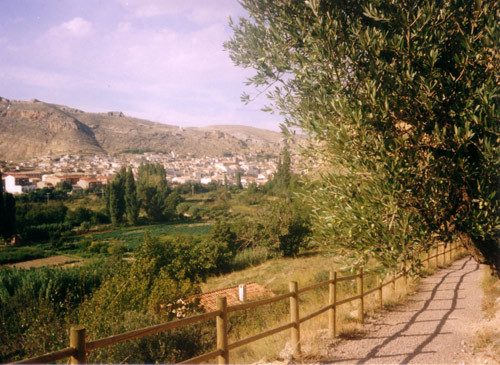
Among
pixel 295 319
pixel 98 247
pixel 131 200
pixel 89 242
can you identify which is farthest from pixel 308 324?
pixel 131 200

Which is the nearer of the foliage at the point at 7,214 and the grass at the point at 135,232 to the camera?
the foliage at the point at 7,214

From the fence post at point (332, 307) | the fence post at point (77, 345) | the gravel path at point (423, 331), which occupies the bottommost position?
the gravel path at point (423, 331)

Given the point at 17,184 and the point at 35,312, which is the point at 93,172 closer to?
the point at 17,184

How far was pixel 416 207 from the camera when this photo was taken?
16.3 feet

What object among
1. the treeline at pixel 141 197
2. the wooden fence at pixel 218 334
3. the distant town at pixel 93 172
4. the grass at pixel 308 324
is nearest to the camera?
the wooden fence at pixel 218 334

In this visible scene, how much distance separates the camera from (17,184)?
9575cm

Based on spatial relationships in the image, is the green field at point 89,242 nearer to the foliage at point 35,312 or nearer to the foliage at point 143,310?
the foliage at point 35,312

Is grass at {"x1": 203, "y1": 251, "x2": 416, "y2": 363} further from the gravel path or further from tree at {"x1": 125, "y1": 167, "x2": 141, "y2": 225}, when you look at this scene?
tree at {"x1": 125, "y1": 167, "x2": 141, "y2": 225}

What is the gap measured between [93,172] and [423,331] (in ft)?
461

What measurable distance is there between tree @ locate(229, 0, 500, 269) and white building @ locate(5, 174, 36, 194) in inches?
4320

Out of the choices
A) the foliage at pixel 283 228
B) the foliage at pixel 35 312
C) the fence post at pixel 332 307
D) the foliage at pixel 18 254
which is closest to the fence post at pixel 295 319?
the fence post at pixel 332 307

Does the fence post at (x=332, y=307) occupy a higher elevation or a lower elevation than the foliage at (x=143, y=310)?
higher

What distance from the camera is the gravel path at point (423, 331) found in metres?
6.49

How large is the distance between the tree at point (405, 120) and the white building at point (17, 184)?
109741 millimetres
